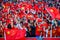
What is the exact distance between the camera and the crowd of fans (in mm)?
2131

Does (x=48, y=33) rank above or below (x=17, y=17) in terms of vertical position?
below

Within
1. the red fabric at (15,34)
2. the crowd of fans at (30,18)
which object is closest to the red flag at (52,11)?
the crowd of fans at (30,18)

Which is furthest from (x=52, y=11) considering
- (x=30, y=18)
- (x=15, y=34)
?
(x=15, y=34)

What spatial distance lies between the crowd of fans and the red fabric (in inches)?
2.3

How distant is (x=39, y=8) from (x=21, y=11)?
0.28m

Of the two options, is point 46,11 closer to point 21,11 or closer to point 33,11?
point 33,11

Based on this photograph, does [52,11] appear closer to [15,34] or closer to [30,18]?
[30,18]

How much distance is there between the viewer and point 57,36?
84.0 inches

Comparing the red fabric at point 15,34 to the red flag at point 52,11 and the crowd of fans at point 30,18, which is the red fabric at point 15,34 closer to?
the crowd of fans at point 30,18

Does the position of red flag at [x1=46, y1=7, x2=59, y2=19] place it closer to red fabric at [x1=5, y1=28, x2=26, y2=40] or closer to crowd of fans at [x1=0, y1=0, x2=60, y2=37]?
crowd of fans at [x1=0, y1=0, x2=60, y2=37]

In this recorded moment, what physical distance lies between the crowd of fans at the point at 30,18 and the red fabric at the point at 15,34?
59 millimetres

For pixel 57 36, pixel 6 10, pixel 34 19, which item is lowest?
pixel 57 36

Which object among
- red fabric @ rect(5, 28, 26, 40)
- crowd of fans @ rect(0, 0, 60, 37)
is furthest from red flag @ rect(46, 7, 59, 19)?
red fabric @ rect(5, 28, 26, 40)

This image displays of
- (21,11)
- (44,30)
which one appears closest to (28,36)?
(44,30)
